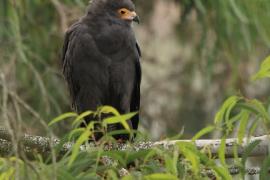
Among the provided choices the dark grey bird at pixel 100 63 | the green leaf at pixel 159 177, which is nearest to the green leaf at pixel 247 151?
the green leaf at pixel 159 177

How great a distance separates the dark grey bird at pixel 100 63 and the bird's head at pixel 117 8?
8cm

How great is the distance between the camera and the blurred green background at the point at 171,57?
22.2 ft

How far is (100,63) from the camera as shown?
20.7 feet

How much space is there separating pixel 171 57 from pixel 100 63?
4.71 m

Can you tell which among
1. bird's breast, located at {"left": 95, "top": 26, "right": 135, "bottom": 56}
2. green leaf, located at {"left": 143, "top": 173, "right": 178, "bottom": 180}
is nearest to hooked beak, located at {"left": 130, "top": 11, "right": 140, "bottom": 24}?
bird's breast, located at {"left": 95, "top": 26, "right": 135, "bottom": 56}

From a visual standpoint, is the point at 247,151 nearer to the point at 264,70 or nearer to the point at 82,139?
the point at 264,70

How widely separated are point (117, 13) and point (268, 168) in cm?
290

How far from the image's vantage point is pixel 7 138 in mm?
4512

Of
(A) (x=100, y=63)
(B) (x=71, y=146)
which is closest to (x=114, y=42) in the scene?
(A) (x=100, y=63)

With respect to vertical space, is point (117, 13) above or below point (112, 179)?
above

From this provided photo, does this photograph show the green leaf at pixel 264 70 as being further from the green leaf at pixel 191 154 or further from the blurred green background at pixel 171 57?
the blurred green background at pixel 171 57

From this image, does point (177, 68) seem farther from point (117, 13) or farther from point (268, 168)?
point (268, 168)

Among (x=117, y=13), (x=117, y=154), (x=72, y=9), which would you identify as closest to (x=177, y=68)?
(x=72, y=9)

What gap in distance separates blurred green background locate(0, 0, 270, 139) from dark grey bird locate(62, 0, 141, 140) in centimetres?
30
